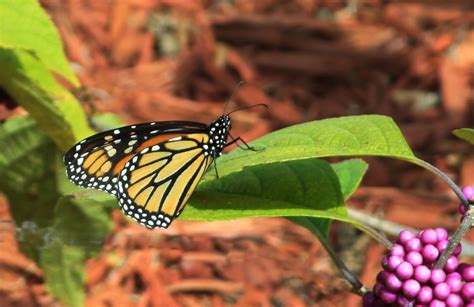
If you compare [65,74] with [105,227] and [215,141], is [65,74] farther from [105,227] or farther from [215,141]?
[105,227]

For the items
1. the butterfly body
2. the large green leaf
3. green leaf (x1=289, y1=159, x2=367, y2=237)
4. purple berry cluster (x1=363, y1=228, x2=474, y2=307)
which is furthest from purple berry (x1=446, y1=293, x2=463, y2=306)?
the large green leaf

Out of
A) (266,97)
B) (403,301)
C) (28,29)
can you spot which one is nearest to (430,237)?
(403,301)

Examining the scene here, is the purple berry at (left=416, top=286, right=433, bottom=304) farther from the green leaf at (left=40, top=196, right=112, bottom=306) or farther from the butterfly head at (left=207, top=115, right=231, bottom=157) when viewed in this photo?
the green leaf at (left=40, top=196, right=112, bottom=306)

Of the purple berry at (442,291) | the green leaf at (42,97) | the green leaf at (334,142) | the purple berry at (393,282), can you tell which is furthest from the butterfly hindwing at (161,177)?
the purple berry at (442,291)

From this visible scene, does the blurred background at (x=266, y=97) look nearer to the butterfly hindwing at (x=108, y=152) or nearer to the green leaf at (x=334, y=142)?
the butterfly hindwing at (x=108, y=152)

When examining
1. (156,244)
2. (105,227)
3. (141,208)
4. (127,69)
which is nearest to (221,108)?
(127,69)

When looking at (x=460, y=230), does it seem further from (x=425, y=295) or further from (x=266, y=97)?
(x=266, y=97)
